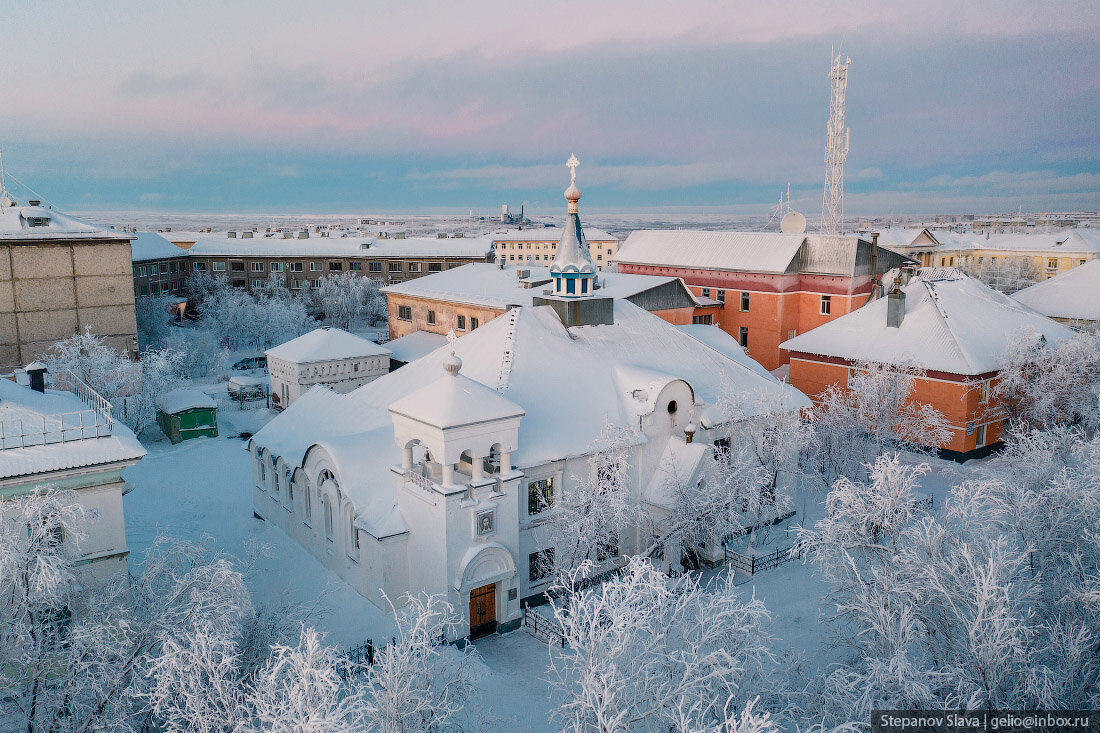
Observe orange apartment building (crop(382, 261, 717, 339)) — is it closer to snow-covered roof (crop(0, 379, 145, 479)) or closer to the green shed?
the green shed

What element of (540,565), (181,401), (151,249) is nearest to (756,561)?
(540,565)

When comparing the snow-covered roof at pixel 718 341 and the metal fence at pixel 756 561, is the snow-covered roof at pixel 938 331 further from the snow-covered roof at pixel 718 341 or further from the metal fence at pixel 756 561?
the metal fence at pixel 756 561

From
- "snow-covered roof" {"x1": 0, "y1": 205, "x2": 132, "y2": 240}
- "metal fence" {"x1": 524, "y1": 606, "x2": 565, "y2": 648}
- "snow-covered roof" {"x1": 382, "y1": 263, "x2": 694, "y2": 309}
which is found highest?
"snow-covered roof" {"x1": 0, "y1": 205, "x2": 132, "y2": 240}

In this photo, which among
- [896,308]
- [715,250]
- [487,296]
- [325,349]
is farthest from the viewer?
[715,250]

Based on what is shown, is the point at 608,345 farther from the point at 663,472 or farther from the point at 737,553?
the point at 737,553

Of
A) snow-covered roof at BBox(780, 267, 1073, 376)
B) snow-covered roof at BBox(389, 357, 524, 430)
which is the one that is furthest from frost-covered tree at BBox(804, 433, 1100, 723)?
snow-covered roof at BBox(780, 267, 1073, 376)

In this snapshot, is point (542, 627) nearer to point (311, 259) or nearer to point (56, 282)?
point (56, 282)

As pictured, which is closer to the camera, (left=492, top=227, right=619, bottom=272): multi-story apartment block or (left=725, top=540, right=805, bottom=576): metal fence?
(left=725, top=540, right=805, bottom=576): metal fence
